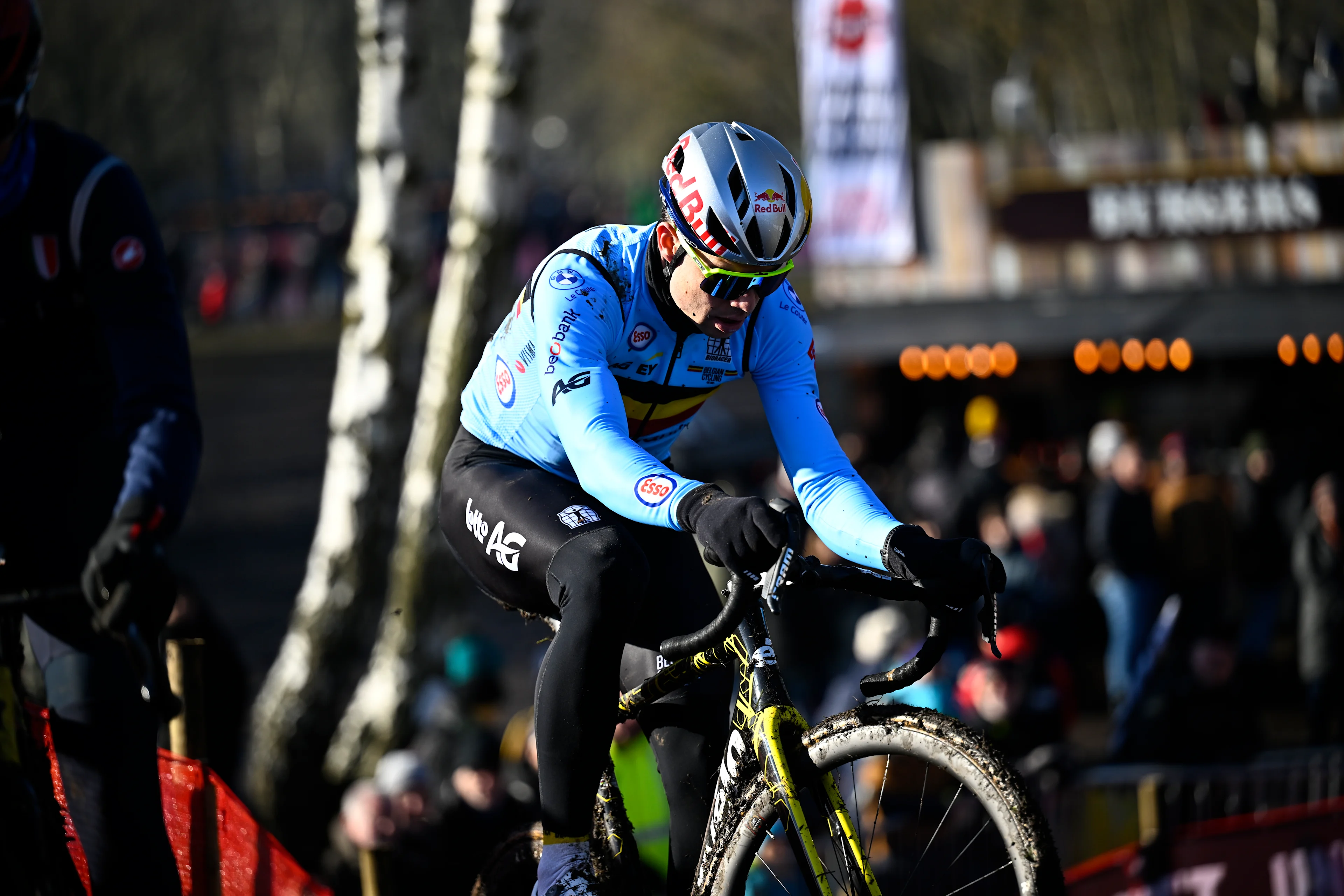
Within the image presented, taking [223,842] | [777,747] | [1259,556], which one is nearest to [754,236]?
[777,747]

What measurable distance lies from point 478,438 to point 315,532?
18.5 meters

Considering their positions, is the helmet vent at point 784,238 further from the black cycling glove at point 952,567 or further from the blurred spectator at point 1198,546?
the blurred spectator at point 1198,546

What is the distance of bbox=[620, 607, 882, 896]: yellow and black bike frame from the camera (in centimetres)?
296

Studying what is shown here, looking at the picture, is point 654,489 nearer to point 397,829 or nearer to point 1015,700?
point 397,829

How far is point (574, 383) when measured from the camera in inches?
127

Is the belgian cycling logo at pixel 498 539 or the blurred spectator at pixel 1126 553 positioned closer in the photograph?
the belgian cycling logo at pixel 498 539

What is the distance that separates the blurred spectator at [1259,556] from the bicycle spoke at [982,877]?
27.3 feet

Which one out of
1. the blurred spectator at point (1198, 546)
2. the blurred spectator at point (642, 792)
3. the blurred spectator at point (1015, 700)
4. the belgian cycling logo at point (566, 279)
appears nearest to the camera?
the belgian cycling logo at point (566, 279)

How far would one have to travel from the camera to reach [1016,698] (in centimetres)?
652

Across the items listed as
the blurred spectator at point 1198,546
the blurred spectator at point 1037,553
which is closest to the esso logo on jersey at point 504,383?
the blurred spectator at point 1037,553

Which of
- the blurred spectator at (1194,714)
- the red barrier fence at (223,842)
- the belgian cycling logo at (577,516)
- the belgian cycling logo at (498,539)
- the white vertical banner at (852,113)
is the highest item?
the white vertical banner at (852,113)

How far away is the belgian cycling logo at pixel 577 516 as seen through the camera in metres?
3.25

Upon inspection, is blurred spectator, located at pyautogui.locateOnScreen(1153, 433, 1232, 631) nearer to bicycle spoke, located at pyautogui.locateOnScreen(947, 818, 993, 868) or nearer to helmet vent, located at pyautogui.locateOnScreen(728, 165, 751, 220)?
bicycle spoke, located at pyautogui.locateOnScreen(947, 818, 993, 868)

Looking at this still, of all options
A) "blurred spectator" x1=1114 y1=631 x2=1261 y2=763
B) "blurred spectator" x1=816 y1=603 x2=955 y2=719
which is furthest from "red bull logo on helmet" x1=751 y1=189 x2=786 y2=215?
"blurred spectator" x1=1114 y1=631 x2=1261 y2=763
